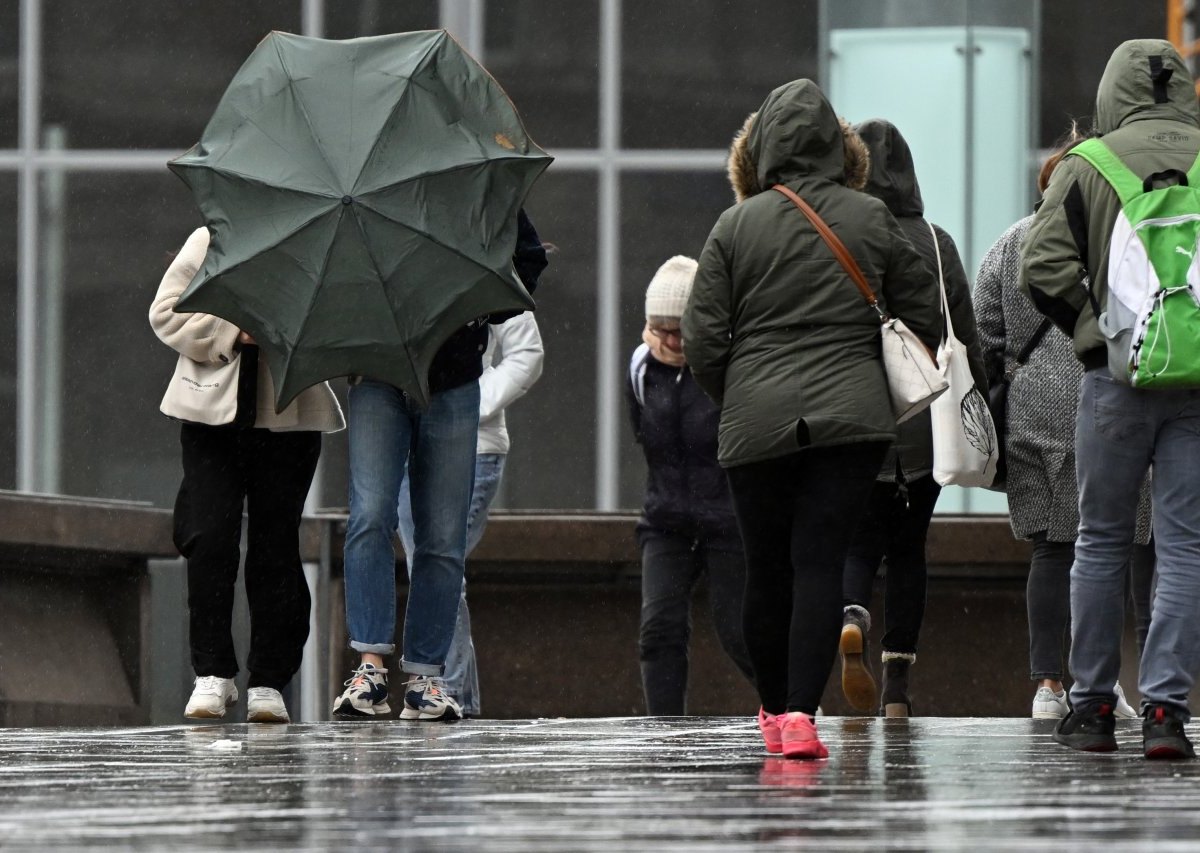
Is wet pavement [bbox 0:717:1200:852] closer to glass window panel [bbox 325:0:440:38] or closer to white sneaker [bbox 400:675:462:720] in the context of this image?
white sneaker [bbox 400:675:462:720]

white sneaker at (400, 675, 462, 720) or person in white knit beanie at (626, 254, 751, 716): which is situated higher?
person in white knit beanie at (626, 254, 751, 716)

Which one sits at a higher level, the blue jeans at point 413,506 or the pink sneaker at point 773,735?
the blue jeans at point 413,506

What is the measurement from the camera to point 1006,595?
1240 centimetres

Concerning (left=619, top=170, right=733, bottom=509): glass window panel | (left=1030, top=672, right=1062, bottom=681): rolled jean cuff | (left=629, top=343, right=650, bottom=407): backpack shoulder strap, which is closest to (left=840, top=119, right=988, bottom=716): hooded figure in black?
(left=1030, top=672, right=1062, bottom=681): rolled jean cuff

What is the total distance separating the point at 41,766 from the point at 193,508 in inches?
73.2

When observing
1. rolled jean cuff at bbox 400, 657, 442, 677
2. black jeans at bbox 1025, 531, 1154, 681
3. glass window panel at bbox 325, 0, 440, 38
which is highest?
glass window panel at bbox 325, 0, 440, 38

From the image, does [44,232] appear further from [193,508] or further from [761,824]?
[761,824]

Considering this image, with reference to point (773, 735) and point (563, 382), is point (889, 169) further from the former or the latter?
point (563, 382)

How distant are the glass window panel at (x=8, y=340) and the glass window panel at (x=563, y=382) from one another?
3094mm

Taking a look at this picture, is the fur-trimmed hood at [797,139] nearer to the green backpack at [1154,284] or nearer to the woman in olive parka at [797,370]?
the woman in olive parka at [797,370]

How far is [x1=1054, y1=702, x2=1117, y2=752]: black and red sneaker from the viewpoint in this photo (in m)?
7.00

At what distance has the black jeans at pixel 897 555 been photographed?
29.7 ft

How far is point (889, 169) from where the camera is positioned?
888cm

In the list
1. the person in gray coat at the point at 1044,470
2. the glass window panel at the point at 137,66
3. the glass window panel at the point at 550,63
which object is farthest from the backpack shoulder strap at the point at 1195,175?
the glass window panel at the point at 137,66
